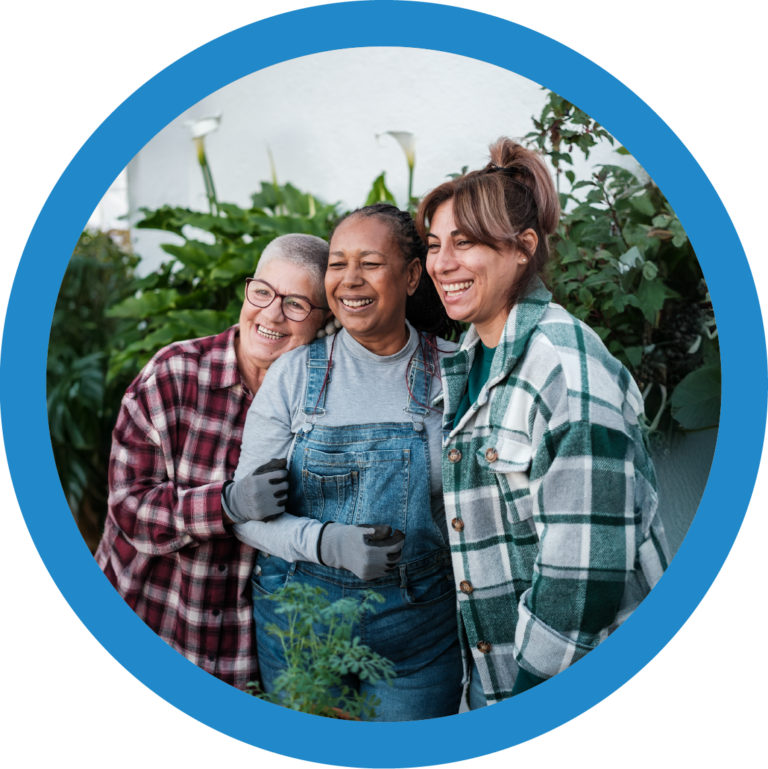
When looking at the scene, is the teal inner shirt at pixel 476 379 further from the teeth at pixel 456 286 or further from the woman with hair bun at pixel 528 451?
the teeth at pixel 456 286

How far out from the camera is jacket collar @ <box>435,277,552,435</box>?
147cm

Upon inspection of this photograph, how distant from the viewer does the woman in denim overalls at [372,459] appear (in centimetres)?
160

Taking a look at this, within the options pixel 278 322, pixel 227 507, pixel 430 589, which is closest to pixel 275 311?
pixel 278 322

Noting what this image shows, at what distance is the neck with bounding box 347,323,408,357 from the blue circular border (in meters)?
0.66

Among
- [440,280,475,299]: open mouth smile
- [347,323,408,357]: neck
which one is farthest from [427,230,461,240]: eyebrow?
[347,323,408,357]: neck

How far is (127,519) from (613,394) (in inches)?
46.2

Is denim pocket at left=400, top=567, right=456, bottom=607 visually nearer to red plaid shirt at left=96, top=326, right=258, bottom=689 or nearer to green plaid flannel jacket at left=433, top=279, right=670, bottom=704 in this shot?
green plaid flannel jacket at left=433, top=279, right=670, bottom=704

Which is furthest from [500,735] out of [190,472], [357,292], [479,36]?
[479,36]

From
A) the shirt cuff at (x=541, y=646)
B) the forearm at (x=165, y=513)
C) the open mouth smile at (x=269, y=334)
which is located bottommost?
the shirt cuff at (x=541, y=646)

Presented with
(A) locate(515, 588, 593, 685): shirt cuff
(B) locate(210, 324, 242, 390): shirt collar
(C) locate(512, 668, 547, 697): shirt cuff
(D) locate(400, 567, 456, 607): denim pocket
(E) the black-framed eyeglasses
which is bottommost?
(C) locate(512, 668, 547, 697): shirt cuff

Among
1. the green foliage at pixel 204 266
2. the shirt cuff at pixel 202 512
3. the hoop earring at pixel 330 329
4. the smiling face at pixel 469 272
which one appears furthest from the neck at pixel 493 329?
the shirt cuff at pixel 202 512

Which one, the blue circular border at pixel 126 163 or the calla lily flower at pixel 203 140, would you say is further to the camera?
the calla lily flower at pixel 203 140

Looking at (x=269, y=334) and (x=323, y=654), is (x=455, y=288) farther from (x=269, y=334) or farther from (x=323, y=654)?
(x=323, y=654)

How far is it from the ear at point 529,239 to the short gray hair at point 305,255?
18.7 inches
